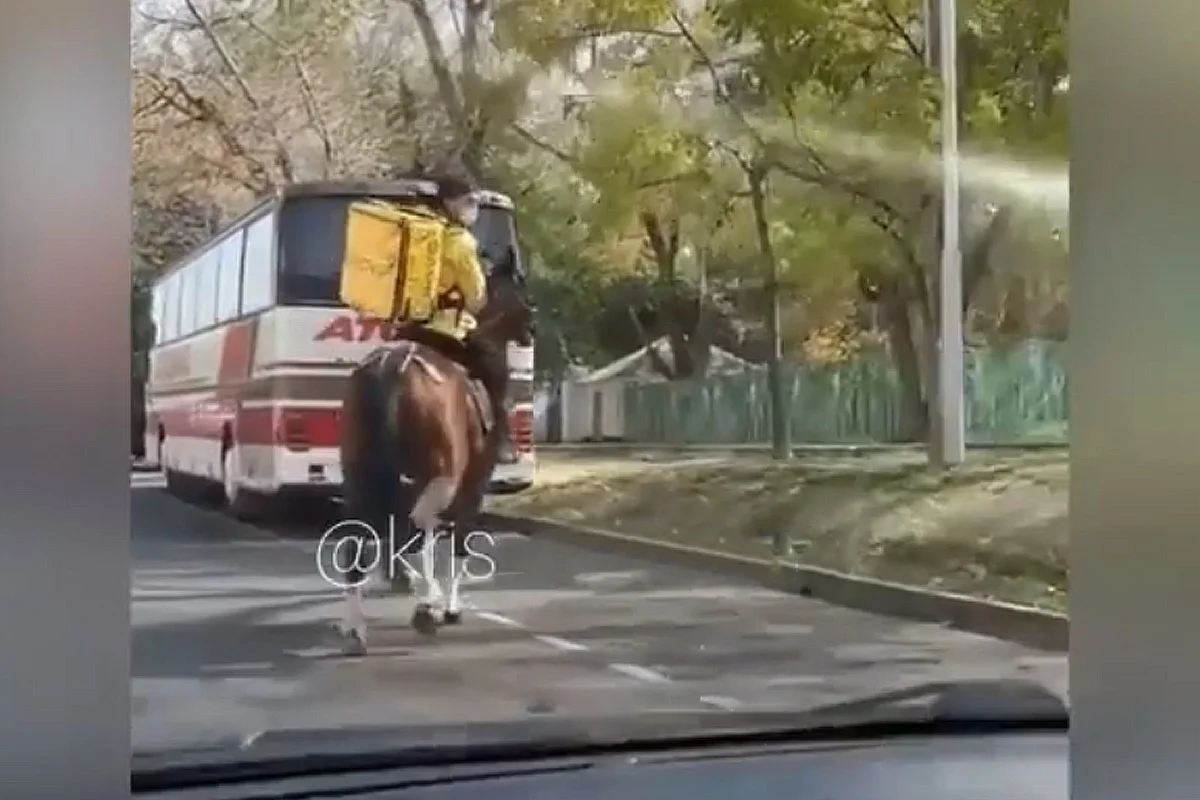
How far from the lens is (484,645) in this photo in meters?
1.47

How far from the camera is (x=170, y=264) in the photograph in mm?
1359

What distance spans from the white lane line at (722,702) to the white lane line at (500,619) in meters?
0.22

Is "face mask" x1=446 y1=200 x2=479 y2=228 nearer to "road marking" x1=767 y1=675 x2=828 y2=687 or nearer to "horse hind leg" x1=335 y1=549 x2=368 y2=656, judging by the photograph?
"horse hind leg" x1=335 y1=549 x2=368 y2=656

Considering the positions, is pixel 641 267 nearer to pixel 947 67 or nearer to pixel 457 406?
pixel 457 406

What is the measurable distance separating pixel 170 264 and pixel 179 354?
9 centimetres

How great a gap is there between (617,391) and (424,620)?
1.03ft

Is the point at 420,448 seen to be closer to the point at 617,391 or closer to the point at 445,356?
the point at 445,356

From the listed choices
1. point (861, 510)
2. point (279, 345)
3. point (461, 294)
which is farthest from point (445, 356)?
point (861, 510)

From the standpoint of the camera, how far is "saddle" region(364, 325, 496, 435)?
58.4 inches

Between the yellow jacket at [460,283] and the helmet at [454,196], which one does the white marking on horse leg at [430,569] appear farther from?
the helmet at [454,196]

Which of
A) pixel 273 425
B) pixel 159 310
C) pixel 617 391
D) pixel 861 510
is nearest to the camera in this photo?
pixel 159 310

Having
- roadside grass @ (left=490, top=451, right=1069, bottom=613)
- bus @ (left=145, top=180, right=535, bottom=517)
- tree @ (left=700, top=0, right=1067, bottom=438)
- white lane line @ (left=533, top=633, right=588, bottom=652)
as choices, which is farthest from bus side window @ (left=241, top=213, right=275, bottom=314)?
tree @ (left=700, top=0, right=1067, bottom=438)
